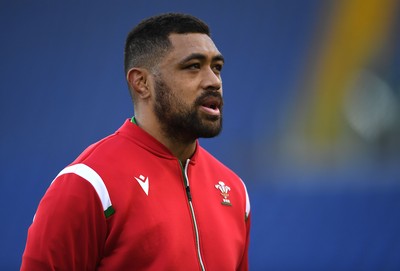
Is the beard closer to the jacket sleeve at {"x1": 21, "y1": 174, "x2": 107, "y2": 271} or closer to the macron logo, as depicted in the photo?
the macron logo

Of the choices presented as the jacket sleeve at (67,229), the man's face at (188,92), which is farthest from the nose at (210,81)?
the jacket sleeve at (67,229)

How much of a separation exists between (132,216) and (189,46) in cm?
51

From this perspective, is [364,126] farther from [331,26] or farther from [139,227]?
[139,227]

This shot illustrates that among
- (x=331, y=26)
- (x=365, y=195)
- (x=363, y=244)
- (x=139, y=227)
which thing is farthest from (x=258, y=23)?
(x=139, y=227)

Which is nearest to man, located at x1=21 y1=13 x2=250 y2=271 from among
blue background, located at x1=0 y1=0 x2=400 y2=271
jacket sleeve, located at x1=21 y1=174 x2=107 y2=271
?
jacket sleeve, located at x1=21 y1=174 x2=107 y2=271

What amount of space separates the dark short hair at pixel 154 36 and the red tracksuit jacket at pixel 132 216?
19 cm

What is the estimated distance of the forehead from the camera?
5.60 ft

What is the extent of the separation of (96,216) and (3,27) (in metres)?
2.32

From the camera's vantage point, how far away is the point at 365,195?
3570mm

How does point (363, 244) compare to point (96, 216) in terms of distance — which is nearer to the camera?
point (96, 216)

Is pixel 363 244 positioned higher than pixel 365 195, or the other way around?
pixel 365 195

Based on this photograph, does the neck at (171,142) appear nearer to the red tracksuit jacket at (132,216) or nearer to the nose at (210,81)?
the red tracksuit jacket at (132,216)

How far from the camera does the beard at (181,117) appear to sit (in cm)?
168

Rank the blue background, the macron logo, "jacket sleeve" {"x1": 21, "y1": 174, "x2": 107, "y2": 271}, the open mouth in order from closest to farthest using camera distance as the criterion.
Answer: "jacket sleeve" {"x1": 21, "y1": 174, "x2": 107, "y2": 271}
the macron logo
the open mouth
the blue background
